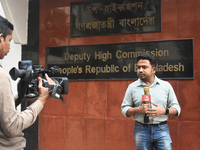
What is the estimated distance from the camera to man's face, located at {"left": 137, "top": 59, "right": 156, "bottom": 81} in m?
2.99

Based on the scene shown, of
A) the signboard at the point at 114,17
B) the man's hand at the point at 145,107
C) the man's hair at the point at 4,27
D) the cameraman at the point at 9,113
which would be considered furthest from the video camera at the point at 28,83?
the signboard at the point at 114,17

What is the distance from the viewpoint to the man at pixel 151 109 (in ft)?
9.09

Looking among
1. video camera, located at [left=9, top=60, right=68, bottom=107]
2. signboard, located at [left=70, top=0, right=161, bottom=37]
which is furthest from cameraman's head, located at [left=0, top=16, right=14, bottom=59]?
signboard, located at [left=70, top=0, right=161, bottom=37]

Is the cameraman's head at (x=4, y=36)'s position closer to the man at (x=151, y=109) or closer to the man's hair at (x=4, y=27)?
the man's hair at (x=4, y=27)

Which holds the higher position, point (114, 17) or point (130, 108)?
point (114, 17)

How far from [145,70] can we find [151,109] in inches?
22.1

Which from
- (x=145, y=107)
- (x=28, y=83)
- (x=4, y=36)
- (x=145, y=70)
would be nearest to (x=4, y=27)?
(x=4, y=36)

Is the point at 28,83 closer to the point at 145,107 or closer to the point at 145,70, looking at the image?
the point at 145,107

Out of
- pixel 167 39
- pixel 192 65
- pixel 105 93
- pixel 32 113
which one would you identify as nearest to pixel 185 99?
pixel 192 65

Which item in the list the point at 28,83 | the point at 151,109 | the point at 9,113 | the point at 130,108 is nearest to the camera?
the point at 9,113

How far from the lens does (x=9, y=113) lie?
1.50m

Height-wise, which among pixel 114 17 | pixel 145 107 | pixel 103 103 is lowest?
pixel 103 103

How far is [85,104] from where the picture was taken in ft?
15.4

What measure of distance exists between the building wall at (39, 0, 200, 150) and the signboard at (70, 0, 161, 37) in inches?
4.5
